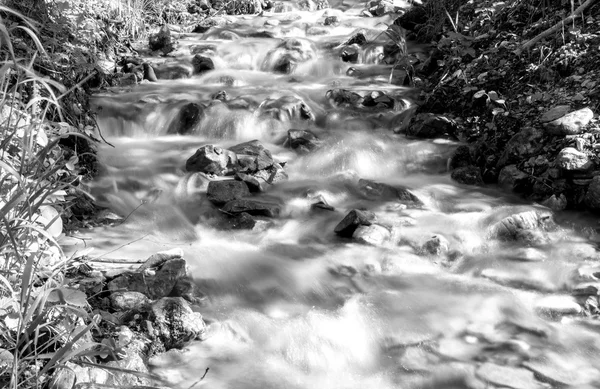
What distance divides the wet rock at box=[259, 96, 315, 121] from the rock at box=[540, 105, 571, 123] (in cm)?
251

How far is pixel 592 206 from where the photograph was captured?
4234 mm

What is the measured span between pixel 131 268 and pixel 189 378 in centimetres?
89

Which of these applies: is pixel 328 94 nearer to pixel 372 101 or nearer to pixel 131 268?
pixel 372 101

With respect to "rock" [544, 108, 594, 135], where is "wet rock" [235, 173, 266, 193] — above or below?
below

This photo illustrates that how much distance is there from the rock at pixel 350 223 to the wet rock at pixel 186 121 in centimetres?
263

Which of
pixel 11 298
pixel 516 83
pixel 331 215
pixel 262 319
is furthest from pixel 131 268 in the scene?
pixel 516 83

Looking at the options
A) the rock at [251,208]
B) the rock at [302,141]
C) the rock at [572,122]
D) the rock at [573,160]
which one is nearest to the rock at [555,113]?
the rock at [572,122]

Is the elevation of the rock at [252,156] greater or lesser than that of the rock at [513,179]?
lesser

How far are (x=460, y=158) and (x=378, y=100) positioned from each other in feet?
5.10

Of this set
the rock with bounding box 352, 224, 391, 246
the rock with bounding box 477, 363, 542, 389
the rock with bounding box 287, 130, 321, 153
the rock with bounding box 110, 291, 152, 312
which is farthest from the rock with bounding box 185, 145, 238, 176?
the rock with bounding box 477, 363, 542, 389

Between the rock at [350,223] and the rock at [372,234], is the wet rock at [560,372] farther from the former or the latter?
the rock at [350,223]

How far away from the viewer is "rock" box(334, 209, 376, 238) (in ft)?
13.9

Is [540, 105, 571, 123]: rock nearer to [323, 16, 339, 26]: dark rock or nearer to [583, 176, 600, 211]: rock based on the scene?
[583, 176, 600, 211]: rock

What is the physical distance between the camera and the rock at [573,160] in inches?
171
